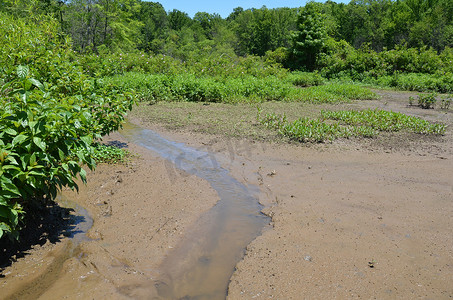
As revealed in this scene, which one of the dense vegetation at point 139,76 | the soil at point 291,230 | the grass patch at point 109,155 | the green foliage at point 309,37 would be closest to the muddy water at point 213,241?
the soil at point 291,230

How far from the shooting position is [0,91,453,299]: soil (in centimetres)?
352

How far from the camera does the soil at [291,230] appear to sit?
3.52m

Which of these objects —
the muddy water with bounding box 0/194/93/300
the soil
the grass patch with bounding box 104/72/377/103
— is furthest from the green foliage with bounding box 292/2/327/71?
the muddy water with bounding box 0/194/93/300

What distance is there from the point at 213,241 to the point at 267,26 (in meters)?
55.9

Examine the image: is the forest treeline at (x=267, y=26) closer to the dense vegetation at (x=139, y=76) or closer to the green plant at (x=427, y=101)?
the dense vegetation at (x=139, y=76)

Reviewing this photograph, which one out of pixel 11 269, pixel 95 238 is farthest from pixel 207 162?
pixel 11 269

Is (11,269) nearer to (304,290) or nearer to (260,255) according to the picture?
(260,255)

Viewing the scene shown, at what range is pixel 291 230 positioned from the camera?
470cm

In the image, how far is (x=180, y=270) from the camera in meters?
3.87

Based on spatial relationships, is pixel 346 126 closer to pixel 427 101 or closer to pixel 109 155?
pixel 427 101

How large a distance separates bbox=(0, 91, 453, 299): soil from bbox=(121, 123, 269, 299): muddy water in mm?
143

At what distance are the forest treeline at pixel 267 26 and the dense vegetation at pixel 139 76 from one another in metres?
0.17

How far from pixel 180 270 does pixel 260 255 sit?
958 mm

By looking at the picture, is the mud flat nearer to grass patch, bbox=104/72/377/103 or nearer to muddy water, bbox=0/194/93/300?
muddy water, bbox=0/194/93/300
